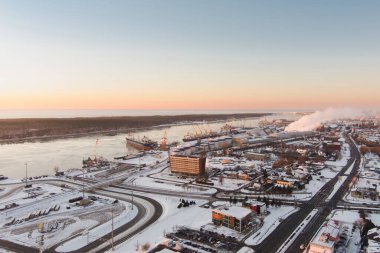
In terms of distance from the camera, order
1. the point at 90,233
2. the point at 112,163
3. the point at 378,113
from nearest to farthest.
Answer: the point at 90,233 < the point at 112,163 < the point at 378,113

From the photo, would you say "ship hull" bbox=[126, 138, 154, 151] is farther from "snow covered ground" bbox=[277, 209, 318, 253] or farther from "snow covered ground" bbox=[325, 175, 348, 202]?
"snow covered ground" bbox=[277, 209, 318, 253]

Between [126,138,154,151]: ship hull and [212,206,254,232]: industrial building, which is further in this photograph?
[126,138,154,151]: ship hull

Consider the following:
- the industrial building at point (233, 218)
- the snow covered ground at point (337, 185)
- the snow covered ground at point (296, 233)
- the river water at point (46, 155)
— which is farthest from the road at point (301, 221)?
the river water at point (46, 155)

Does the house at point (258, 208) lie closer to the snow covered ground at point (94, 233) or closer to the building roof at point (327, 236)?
the building roof at point (327, 236)

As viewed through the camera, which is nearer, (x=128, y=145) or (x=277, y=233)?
(x=277, y=233)

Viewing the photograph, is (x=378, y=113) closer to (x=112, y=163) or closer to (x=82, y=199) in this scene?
(x=112, y=163)

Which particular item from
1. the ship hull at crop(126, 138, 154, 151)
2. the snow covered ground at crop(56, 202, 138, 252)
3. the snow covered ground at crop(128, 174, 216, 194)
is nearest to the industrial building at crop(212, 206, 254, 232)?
the snow covered ground at crop(56, 202, 138, 252)

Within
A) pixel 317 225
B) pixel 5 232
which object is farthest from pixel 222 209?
pixel 5 232
